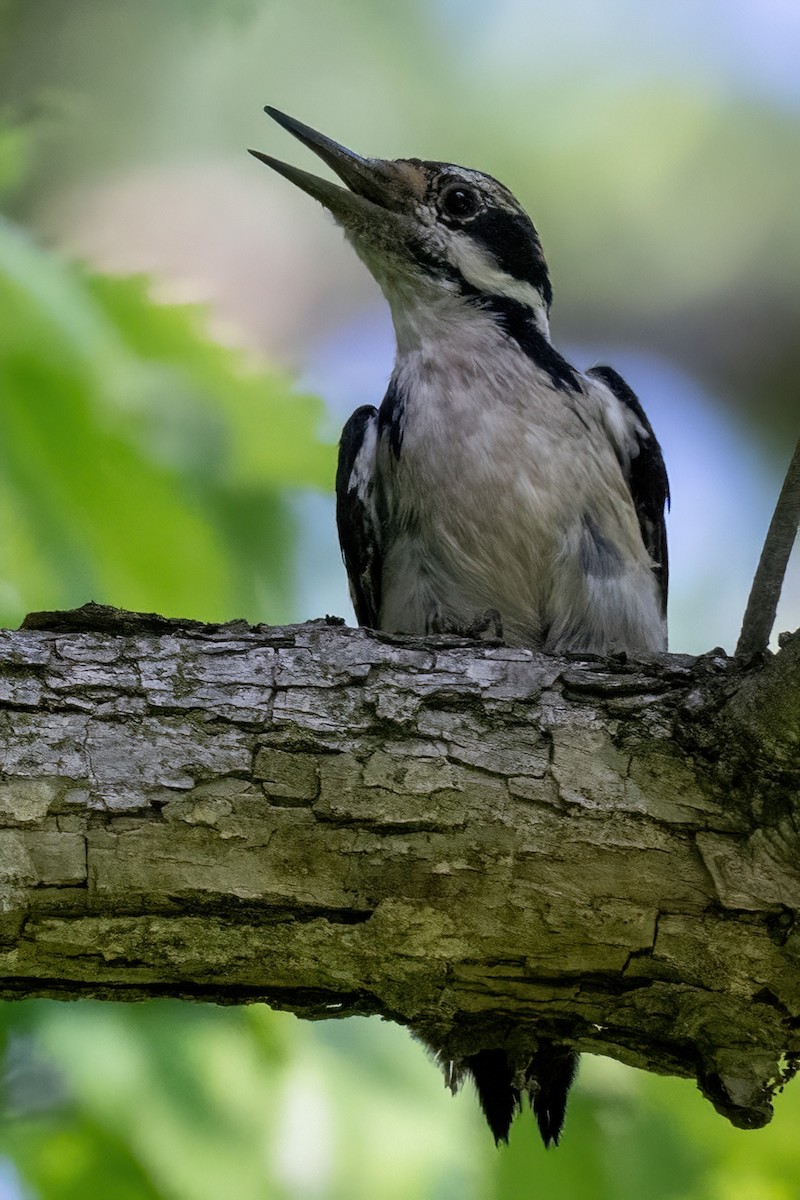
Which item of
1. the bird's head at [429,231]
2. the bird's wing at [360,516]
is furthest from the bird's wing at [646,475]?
the bird's wing at [360,516]

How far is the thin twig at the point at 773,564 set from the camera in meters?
2.72

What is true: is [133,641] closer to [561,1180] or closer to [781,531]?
[781,531]

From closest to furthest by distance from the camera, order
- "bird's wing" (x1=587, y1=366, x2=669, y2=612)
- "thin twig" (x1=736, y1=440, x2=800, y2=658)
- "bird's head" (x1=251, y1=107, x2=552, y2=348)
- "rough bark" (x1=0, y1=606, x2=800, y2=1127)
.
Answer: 1. "thin twig" (x1=736, y1=440, x2=800, y2=658)
2. "rough bark" (x1=0, y1=606, x2=800, y2=1127)
3. "bird's wing" (x1=587, y1=366, x2=669, y2=612)
4. "bird's head" (x1=251, y1=107, x2=552, y2=348)

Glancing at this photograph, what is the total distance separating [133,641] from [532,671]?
3.21ft

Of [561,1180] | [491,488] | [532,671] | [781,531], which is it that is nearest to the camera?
[781,531]

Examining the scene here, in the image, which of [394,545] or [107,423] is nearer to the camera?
[107,423]

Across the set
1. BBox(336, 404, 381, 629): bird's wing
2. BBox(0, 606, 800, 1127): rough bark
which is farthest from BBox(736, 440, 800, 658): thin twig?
BBox(336, 404, 381, 629): bird's wing

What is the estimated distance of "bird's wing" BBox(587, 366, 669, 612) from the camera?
489 centimetres

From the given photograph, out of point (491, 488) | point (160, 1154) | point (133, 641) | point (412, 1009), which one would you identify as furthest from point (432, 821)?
point (491, 488)

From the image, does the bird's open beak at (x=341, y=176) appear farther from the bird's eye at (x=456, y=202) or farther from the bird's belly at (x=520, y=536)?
the bird's belly at (x=520, y=536)

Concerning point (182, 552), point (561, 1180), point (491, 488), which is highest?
point (491, 488)

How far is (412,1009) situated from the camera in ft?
10.1

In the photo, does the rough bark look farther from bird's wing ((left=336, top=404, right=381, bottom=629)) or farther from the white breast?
bird's wing ((left=336, top=404, right=381, bottom=629))

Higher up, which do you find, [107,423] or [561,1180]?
[107,423]
